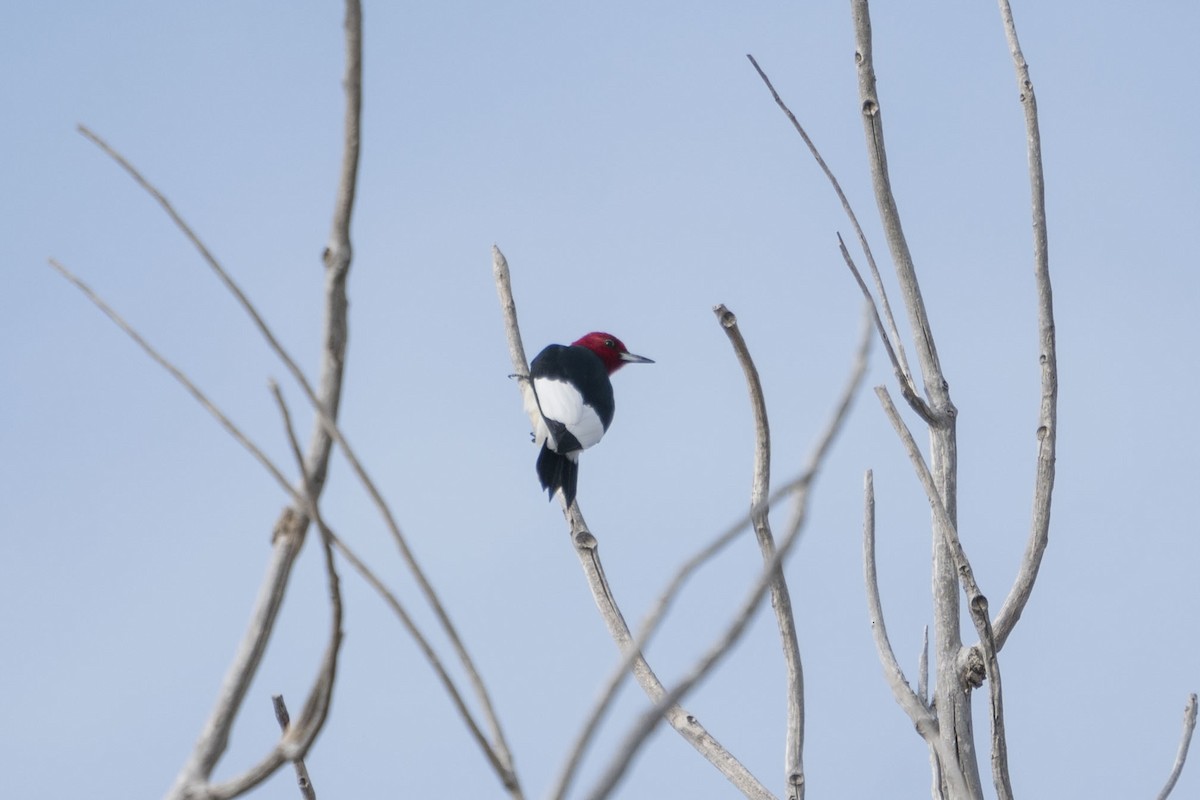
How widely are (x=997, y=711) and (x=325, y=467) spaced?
1890 mm

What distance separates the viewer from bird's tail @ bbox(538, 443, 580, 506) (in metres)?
5.92

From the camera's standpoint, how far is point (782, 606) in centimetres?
276

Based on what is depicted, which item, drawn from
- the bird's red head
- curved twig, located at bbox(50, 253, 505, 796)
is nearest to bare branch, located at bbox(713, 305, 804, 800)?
curved twig, located at bbox(50, 253, 505, 796)

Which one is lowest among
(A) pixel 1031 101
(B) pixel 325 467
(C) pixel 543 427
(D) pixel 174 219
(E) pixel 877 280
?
(B) pixel 325 467

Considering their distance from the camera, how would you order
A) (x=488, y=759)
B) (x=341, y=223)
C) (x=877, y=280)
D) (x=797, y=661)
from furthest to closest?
1. (x=877, y=280)
2. (x=797, y=661)
3. (x=341, y=223)
4. (x=488, y=759)

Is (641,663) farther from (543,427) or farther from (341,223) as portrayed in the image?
(543,427)

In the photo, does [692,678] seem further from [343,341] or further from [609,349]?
[609,349]

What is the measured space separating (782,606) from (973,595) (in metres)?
0.38

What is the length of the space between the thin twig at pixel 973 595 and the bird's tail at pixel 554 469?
302cm

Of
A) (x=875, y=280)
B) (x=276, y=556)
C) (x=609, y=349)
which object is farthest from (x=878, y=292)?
(x=609, y=349)

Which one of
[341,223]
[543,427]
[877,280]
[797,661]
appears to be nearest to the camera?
[341,223]

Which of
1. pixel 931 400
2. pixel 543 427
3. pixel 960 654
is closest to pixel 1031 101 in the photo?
pixel 931 400

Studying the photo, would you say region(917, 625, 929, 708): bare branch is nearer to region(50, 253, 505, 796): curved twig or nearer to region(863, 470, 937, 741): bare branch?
region(863, 470, 937, 741): bare branch

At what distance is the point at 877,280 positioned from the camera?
10.5 feet
